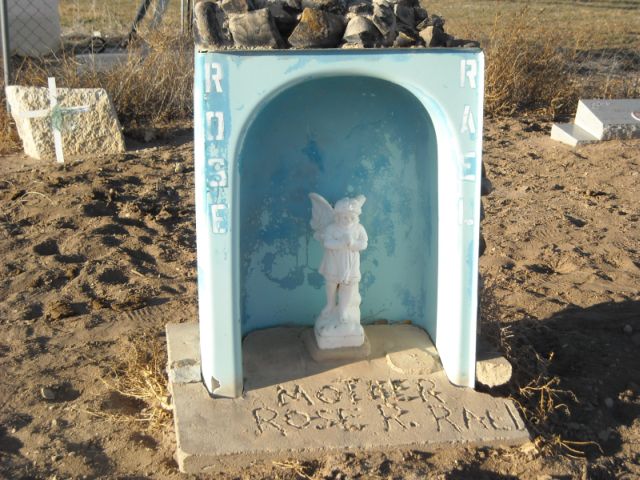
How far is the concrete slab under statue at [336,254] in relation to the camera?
334 centimetres

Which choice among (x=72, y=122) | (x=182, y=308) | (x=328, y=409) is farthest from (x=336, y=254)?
(x=72, y=122)

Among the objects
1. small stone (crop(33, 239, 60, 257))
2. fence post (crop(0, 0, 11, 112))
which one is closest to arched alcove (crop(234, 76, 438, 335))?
small stone (crop(33, 239, 60, 257))

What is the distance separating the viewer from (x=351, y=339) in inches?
152

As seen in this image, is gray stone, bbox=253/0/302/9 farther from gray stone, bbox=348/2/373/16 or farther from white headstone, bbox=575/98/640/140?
white headstone, bbox=575/98/640/140

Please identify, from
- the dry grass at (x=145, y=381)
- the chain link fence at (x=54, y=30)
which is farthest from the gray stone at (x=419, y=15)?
the chain link fence at (x=54, y=30)

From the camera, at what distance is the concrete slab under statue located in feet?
11.0

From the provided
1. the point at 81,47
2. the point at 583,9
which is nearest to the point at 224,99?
the point at 81,47

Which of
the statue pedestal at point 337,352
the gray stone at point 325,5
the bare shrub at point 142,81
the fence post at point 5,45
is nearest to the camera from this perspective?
the gray stone at point 325,5

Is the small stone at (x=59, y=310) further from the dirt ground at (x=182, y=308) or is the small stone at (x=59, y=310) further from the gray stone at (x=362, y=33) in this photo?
the gray stone at (x=362, y=33)

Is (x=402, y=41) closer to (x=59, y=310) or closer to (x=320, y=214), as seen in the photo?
(x=320, y=214)

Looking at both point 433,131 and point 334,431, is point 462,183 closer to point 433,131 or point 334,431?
point 433,131

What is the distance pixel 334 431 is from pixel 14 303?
6.91 ft

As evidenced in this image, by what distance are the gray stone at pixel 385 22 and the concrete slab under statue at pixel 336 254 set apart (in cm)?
14

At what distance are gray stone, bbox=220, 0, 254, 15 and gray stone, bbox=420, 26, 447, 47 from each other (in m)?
0.68
